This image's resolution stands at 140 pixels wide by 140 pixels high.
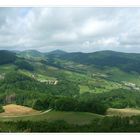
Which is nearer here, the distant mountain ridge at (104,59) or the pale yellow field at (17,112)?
the pale yellow field at (17,112)

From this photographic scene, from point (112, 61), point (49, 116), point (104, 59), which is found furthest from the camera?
point (104, 59)

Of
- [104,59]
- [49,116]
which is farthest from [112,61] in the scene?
[49,116]

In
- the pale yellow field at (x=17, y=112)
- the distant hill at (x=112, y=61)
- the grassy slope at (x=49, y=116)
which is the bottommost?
the grassy slope at (x=49, y=116)

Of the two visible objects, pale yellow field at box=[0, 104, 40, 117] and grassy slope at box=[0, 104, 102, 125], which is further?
pale yellow field at box=[0, 104, 40, 117]

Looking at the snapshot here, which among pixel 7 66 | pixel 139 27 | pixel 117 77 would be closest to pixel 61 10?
pixel 139 27

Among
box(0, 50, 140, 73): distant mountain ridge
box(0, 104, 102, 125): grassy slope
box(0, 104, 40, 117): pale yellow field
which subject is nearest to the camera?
box(0, 104, 102, 125): grassy slope

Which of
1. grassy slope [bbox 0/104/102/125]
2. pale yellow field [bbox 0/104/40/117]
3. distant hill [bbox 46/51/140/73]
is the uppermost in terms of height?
distant hill [bbox 46/51/140/73]

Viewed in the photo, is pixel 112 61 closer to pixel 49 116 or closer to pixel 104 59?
pixel 104 59

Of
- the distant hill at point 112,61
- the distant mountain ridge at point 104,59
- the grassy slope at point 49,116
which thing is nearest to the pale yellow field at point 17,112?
the grassy slope at point 49,116

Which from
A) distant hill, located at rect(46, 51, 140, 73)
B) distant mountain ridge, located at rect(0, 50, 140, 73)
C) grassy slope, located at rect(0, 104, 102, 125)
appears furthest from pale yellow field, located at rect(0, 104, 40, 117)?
distant hill, located at rect(46, 51, 140, 73)

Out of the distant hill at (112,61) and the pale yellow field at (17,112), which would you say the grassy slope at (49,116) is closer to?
the pale yellow field at (17,112)

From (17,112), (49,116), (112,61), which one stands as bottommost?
(49,116)

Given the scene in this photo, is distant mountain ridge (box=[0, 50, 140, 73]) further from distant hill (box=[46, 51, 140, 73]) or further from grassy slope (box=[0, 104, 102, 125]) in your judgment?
grassy slope (box=[0, 104, 102, 125])
